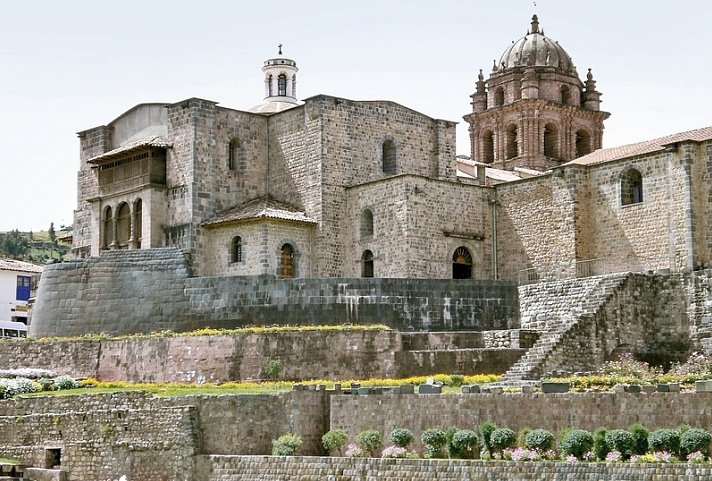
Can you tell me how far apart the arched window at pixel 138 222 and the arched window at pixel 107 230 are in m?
1.71

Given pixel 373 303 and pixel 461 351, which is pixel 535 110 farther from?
pixel 461 351

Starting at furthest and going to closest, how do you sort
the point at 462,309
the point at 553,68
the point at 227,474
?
the point at 553,68 → the point at 462,309 → the point at 227,474

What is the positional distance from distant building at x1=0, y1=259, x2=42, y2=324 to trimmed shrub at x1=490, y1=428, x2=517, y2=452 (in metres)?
49.3

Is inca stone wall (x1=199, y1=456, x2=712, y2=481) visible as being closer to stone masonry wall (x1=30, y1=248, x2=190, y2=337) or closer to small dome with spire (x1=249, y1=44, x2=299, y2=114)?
stone masonry wall (x1=30, y1=248, x2=190, y2=337)

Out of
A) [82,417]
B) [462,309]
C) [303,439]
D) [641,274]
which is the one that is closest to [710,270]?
[641,274]

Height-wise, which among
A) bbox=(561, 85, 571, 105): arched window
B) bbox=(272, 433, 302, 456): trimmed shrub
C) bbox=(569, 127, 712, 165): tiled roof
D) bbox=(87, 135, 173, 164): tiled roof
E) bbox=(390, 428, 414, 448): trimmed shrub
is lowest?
bbox=(272, 433, 302, 456): trimmed shrub

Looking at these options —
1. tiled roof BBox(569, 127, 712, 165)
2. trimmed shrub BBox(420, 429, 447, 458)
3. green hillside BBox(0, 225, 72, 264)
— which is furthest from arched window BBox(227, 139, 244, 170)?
green hillside BBox(0, 225, 72, 264)

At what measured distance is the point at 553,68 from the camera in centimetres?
6725

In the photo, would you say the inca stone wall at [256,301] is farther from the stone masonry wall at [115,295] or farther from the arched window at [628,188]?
the arched window at [628,188]

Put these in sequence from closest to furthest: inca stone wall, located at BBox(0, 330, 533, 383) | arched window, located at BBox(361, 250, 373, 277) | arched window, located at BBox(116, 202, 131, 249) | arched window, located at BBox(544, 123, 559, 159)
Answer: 1. inca stone wall, located at BBox(0, 330, 533, 383)
2. arched window, located at BBox(361, 250, 373, 277)
3. arched window, located at BBox(116, 202, 131, 249)
4. arched window, located at BBox(544, 123, 559, 159)

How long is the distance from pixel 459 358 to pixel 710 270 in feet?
28.0

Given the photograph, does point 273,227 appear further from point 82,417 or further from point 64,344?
point 82,417

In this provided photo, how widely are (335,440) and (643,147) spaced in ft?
67.9

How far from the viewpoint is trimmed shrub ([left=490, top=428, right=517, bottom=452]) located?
28.2 m
